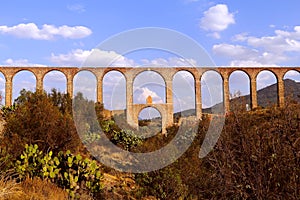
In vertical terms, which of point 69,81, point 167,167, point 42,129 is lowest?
point 167,167

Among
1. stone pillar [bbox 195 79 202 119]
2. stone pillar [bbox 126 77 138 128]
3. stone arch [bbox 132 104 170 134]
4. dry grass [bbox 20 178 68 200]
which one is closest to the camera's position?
dry grass [bbox 20 178 68 200]

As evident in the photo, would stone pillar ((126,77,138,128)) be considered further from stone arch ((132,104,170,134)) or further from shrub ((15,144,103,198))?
shrub ((15,144,103,198))

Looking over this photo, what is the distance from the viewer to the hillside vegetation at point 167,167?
4.32 meters

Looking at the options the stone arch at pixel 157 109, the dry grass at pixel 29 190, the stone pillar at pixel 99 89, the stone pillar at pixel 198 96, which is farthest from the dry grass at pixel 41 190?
the stone pillar at pixel 198 96

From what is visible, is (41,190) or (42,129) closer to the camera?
(41,190)

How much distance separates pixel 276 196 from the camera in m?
4.19

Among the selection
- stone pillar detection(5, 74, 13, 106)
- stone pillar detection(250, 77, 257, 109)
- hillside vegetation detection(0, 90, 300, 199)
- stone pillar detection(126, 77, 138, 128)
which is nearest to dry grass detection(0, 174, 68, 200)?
hillside vegetation detection(0, 90, 300, 199)

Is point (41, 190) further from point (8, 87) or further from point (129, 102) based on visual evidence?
point (8, 87)

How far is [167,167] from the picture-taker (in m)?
7.70

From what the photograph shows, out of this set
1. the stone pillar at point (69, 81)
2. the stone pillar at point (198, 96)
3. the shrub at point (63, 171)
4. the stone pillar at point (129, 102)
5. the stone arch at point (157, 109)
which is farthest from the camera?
the stone pillar at point (198, 96)

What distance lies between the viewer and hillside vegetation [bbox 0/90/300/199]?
4320mm

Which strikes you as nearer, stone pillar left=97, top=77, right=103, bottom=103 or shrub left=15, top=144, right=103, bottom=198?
shrub left=15, top=144, right=103, bottom=198

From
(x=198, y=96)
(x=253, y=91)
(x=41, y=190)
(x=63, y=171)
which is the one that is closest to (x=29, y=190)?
(x=41, y=190)

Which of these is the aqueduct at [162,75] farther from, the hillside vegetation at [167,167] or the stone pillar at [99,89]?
the hillside vegetation at [167,167]
